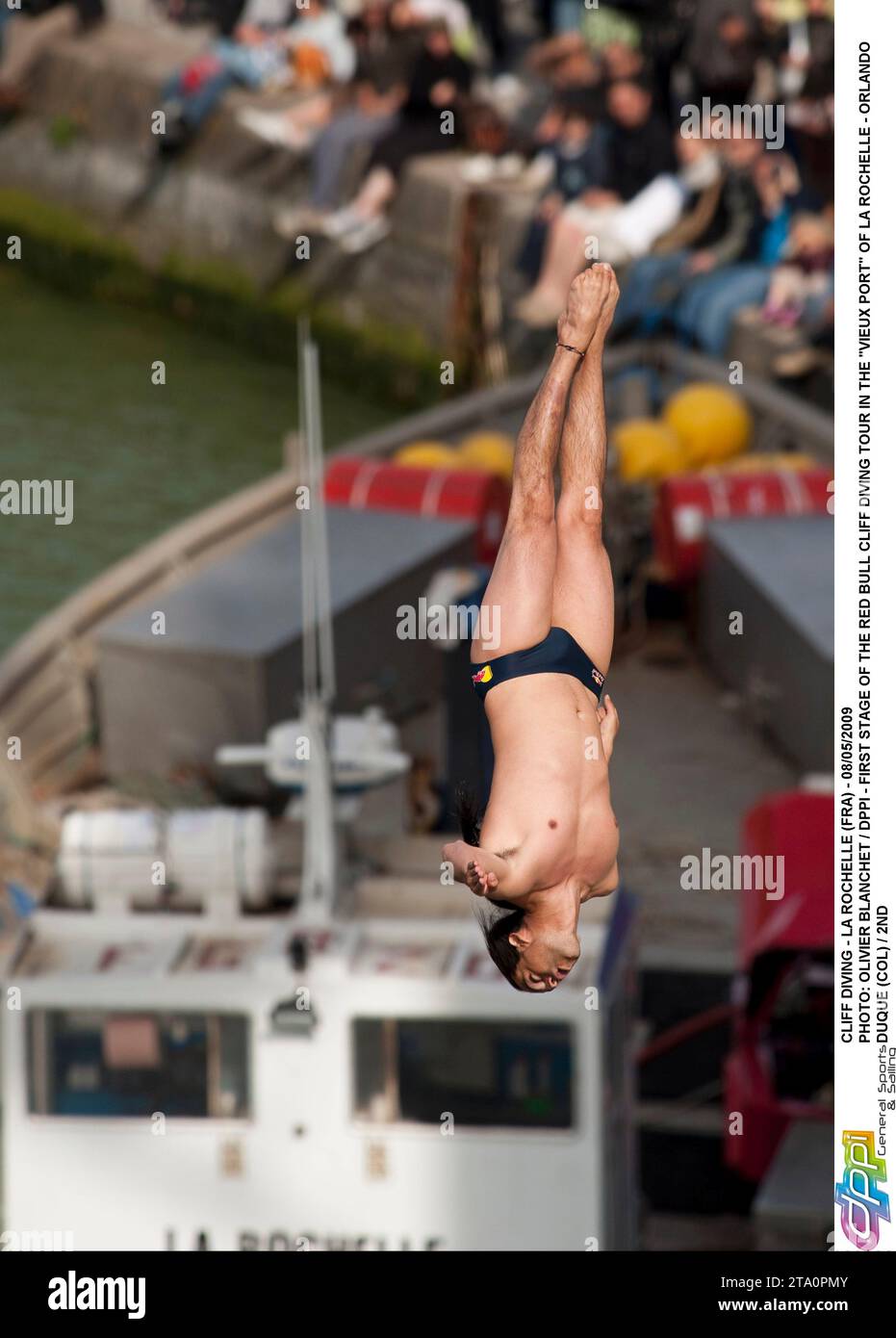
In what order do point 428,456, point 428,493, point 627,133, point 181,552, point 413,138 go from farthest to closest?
point 413,138, point 627,133, point 428,456, point 181,552, point 428,493

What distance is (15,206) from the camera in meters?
46.0

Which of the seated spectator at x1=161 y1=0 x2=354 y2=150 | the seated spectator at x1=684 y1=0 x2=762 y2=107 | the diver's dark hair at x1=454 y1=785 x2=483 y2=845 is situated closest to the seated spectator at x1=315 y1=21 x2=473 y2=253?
the seated spectator at x1=161 y1=0 x2=354 y2=150

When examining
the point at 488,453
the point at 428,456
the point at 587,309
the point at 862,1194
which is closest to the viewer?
the point at 587,309

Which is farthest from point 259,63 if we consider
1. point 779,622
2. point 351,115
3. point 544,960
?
point 544,960

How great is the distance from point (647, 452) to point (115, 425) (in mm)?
15208

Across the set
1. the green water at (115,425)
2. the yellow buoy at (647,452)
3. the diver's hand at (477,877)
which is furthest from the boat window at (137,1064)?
the green water at (115,425)

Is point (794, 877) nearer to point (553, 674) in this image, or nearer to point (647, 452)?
point (553, 674)

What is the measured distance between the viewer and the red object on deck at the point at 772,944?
14891 mm

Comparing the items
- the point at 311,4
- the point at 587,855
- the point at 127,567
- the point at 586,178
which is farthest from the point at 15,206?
the point at 587,855

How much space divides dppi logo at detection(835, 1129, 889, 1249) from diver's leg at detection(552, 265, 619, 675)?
153 inches

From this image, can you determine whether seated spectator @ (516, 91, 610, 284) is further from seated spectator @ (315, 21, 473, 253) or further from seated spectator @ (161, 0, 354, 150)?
seated spectator @ (161, 0, 354, 150)

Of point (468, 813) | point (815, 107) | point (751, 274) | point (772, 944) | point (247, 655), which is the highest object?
point (815, 107)

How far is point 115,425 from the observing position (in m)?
38.6

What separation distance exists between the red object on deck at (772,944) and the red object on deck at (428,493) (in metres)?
6.16
